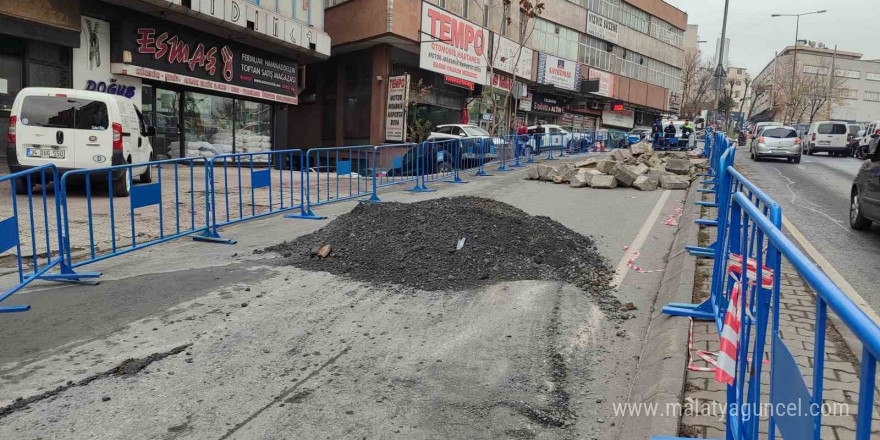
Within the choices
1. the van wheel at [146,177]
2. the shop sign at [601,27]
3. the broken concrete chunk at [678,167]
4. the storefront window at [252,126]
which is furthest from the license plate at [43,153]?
the shop sign at [601,27]

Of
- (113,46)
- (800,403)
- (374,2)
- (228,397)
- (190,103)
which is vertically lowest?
(228,397)

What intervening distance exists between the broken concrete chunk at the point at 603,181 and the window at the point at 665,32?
1655 inches

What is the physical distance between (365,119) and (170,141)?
935 centimetres

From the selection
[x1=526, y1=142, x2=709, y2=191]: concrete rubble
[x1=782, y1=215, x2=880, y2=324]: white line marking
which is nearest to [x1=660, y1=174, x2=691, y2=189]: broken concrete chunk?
[x1=526, y1=142, x2=709, y2=191]: concrete rubble

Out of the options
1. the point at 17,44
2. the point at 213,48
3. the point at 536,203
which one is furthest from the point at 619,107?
the point at 17,44

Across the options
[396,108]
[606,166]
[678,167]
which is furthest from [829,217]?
[396,108]

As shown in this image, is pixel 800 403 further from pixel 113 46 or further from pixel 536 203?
pixel 113 46

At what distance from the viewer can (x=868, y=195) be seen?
870 cm

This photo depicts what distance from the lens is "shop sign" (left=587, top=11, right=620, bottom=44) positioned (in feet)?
138

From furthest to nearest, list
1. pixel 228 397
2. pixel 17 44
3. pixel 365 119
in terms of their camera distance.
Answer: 1. pixel 365 119
2. pixel 17 44
3. pixel 228 397

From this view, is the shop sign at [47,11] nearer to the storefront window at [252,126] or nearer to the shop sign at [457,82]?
the storefront window at [252,126]

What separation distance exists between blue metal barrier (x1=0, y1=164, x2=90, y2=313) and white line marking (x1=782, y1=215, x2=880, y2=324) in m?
6.97

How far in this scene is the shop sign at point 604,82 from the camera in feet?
140

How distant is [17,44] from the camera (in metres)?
14.5
